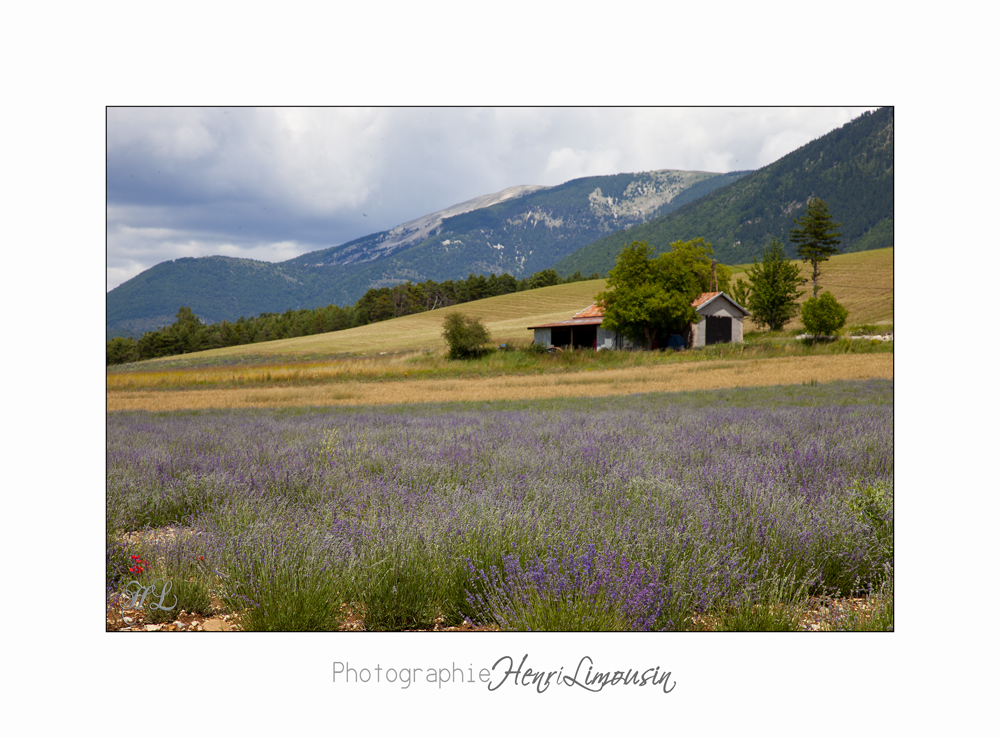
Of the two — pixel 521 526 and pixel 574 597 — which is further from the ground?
pixel 521 526

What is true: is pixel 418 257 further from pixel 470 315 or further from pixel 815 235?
pixel 815 235

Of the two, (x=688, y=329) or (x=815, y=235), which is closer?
(x=815, y=235)

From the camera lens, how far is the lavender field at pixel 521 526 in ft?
9.52

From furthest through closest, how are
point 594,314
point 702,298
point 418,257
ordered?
1. point 418,257
2. point 594,314
3. point 702,298

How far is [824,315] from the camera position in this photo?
1576cm

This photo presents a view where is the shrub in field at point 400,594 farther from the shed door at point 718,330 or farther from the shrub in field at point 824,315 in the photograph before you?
the shed door at point 718,330

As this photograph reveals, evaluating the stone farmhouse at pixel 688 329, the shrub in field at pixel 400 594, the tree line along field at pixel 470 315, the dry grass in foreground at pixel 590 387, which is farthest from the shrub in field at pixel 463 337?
the shrub in field at pixel 400 594

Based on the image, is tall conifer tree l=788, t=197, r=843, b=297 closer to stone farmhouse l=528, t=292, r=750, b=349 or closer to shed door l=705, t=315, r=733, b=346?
stone farmhouse l=528, t=292, r=750, b=349

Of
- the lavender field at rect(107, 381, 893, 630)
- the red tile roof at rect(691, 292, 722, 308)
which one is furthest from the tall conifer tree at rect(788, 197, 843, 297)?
the lavender field at rect(107, 381, 893, 630)

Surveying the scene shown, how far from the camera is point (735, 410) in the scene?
29.4 ft

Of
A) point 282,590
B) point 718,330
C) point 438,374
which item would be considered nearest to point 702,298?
point 718,330

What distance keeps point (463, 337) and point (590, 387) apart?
15.1m

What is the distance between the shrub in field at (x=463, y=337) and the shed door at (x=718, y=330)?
14.2 meters
